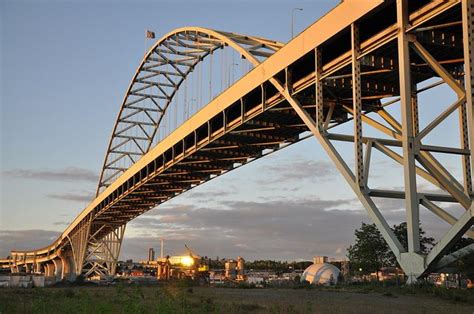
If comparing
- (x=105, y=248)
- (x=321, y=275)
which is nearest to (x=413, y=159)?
(x=321, y=275)

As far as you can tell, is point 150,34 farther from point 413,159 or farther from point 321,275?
point 413,159

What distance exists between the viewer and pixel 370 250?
65.1 meters

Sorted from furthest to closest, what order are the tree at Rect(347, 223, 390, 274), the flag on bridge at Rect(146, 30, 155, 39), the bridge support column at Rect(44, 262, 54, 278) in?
1. the bridge support column at Rect(44, 262, 54, 278)
2. the flag on bridge at Rect(146, 30, 155, 39)
3. the tree at Rect(347, 223, 390, 274)

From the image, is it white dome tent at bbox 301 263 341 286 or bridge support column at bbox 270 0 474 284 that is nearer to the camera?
bridge support column at bbox 270 0 474 284

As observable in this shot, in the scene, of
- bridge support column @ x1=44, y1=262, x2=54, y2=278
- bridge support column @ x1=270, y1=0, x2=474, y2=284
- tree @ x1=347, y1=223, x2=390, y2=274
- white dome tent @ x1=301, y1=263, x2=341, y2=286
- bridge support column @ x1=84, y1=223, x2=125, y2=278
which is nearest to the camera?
bridge support column @ x1=270, y1=0, x2=474, y2=284

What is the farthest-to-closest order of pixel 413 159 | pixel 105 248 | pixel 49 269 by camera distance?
pixel 49 269 → pixel 105 248 → pixel 413 159

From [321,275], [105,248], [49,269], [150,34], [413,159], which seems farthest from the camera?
[49,269]

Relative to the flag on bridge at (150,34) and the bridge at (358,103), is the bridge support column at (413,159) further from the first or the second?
the flag on bridge at (150,34)

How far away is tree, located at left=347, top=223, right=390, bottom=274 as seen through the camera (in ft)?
214

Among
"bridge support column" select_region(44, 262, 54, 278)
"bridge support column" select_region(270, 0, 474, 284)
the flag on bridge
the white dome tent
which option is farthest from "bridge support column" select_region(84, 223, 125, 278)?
"bridge support column" select_region(270, 0, 474, 284)

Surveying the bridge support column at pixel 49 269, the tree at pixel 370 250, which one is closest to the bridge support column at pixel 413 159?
the tree at pixel 370 250

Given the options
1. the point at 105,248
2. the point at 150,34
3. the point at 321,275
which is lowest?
the point at 321,275

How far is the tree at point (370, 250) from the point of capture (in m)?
65.1

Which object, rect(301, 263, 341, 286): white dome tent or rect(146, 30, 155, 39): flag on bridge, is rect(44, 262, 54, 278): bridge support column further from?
rect(301, 263, 341, 286): white dome tent
